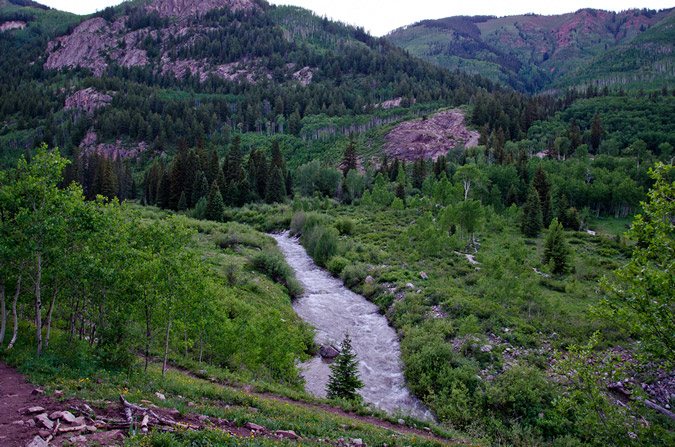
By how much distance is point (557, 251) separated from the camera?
42.0 metres

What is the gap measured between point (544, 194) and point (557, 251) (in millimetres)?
35845

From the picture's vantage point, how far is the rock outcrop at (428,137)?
448 ft

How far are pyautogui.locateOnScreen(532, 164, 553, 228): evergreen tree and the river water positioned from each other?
4792 centimetres

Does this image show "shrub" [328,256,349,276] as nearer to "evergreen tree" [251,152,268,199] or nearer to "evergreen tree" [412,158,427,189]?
"evergreen tree" [251,152,268,199]

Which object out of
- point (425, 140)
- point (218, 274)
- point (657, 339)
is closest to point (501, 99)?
point (425, 140)

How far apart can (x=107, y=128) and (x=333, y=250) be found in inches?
5814

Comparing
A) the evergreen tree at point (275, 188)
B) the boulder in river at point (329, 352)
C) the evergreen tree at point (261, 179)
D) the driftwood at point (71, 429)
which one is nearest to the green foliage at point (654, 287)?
the driftwood at point (71, 429)

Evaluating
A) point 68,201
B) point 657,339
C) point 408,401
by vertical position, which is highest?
point 68,201

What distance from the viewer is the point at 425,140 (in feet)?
461

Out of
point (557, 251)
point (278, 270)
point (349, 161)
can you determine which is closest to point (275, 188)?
point (349, 161)

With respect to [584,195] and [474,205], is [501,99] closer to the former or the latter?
[584,195]

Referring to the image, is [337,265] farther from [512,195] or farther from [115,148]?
[115,148]

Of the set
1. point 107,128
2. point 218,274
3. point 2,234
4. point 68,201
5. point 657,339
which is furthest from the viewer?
point 107,128

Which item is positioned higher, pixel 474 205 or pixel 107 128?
pixel 107 128
